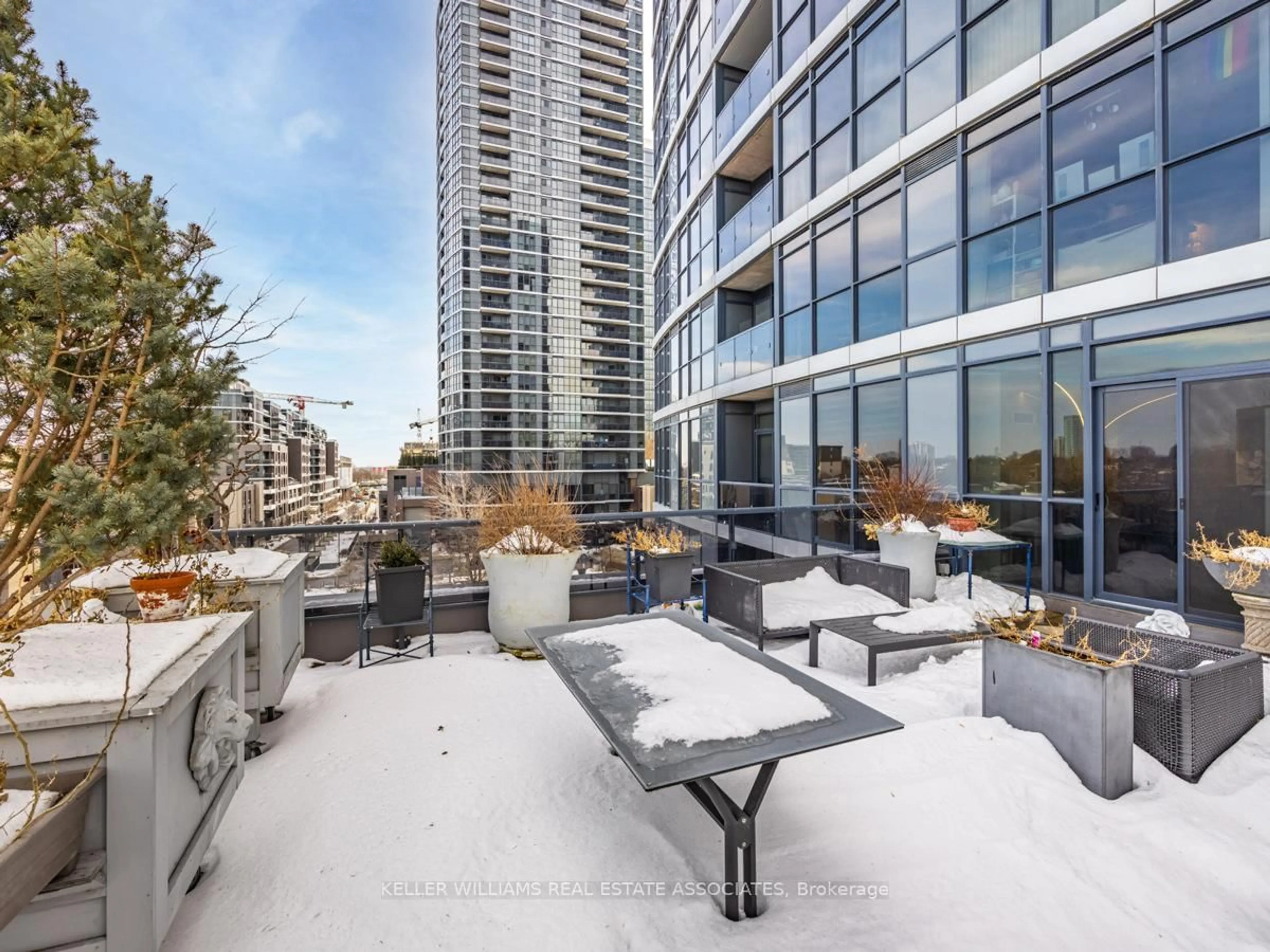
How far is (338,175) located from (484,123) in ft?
79.4

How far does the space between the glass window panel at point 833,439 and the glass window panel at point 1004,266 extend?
7.71 feet

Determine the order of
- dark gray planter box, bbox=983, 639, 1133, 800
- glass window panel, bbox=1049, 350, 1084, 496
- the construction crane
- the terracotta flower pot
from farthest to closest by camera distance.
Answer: the construction crane → glass window panel, bbox=1049, 350, 1084, 496 → dark gray planter box, bbox=983, 639, 1133, 800 → the terracotta flower pot

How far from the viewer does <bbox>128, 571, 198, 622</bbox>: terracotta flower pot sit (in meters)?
2.24

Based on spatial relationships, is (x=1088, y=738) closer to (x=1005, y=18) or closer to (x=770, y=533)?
(x=770, y=533)

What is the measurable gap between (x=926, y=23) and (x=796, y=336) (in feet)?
14.6

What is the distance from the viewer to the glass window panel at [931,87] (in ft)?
23.6

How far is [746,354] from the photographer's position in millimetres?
11797

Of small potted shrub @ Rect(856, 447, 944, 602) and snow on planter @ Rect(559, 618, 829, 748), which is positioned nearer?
snow on planter @ Rect(559, 618, 829, 748)

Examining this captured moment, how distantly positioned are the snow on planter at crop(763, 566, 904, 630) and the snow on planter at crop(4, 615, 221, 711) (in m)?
3.54

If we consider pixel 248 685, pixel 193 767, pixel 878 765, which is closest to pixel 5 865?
pixel 193 767

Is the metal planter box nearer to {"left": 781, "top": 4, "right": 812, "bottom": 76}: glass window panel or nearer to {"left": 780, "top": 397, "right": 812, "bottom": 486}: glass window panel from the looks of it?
{"left": 780, "top": 397, "right": 812, "bottom": 486}: glass window panel

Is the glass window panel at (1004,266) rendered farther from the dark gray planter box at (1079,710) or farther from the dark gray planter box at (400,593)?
the dark gray planter box at (400,593)

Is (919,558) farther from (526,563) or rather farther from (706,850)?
(706,850)

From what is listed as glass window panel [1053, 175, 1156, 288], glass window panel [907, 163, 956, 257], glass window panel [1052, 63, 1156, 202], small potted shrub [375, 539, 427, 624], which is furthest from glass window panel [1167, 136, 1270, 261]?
small potted shrub [375, 539, 427, 624]
